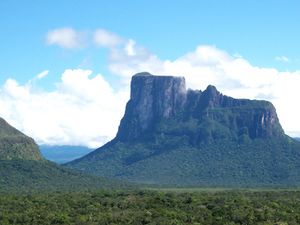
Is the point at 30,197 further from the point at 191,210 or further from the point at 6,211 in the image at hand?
the point at 191,210

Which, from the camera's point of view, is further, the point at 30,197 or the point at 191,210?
the point at 30,197

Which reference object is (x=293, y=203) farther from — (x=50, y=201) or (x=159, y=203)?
(x=50, y=201)

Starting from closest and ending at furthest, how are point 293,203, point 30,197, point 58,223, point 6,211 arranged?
point 58,223 → point 6,211 → point 293,203 → point 30,197

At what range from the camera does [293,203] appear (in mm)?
136875

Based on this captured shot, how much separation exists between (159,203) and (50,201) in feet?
82.8

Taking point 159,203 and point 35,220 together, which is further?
point 159,203

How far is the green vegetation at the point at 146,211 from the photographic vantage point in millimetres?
114375

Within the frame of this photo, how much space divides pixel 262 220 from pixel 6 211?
5069cm

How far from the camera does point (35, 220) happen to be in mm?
115938

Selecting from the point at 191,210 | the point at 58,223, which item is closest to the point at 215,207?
the point at 191,210

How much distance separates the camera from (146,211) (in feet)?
414

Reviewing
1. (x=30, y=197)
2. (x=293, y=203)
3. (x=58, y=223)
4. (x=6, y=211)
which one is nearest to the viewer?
(x=58, y=223)

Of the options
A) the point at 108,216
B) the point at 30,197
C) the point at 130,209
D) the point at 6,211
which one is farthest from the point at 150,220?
the point at 30,197

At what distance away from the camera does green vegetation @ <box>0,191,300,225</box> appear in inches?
4503
